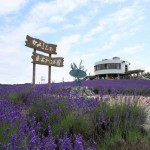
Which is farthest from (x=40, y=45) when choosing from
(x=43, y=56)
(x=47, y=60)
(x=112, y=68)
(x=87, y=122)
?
(x=112, y=68)

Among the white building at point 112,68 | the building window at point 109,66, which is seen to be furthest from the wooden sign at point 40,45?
the building window at point 109,66

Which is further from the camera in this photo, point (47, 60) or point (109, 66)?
point (109, 66)

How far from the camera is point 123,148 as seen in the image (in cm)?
356

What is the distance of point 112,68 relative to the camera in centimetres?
6319

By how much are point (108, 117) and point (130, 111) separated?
41 cm

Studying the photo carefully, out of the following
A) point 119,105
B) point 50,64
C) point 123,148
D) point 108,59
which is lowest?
point 123,148

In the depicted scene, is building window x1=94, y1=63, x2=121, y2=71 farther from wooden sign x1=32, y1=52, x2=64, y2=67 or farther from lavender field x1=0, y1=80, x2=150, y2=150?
lavender field x1=0, y1=80, x2=150, y2=150

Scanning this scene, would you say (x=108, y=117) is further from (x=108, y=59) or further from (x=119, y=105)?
(x=108, y=59)

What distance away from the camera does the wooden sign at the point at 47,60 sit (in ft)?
36.5

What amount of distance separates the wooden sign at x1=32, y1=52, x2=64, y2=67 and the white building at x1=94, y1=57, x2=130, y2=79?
50.1 meters

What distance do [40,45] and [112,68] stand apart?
52256 mm

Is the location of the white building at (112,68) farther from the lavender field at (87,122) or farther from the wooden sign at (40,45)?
the lavender field at (87,122)

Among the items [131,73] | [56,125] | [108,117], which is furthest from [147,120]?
[131,73]

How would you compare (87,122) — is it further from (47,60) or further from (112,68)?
(112,68)
